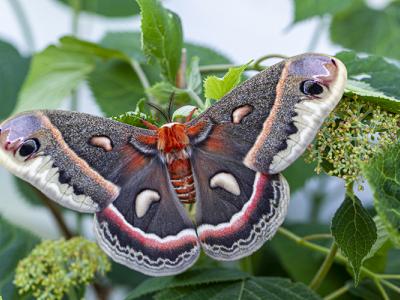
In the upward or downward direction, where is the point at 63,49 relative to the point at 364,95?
downward

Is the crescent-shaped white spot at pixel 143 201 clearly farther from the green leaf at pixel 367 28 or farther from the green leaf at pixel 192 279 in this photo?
the green leaf at pixel 367 28

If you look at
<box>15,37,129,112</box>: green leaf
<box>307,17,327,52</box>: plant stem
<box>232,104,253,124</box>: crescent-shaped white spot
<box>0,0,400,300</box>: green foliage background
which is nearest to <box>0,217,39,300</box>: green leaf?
<box>0,0,400,300</box>: green foliage background

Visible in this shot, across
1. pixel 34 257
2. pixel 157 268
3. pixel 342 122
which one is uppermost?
pixel 342 122

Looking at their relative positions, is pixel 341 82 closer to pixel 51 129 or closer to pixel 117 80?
pixel 51 129

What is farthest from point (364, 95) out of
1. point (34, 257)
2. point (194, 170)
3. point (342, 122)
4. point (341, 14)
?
point (341, 14)

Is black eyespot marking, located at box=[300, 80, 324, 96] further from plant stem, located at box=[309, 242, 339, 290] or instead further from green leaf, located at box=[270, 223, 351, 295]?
green leaf, located at box=[270, 223, 351, 295]

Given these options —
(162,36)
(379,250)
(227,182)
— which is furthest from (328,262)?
(162,36)

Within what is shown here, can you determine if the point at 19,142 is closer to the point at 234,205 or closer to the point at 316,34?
the point at 234,205
